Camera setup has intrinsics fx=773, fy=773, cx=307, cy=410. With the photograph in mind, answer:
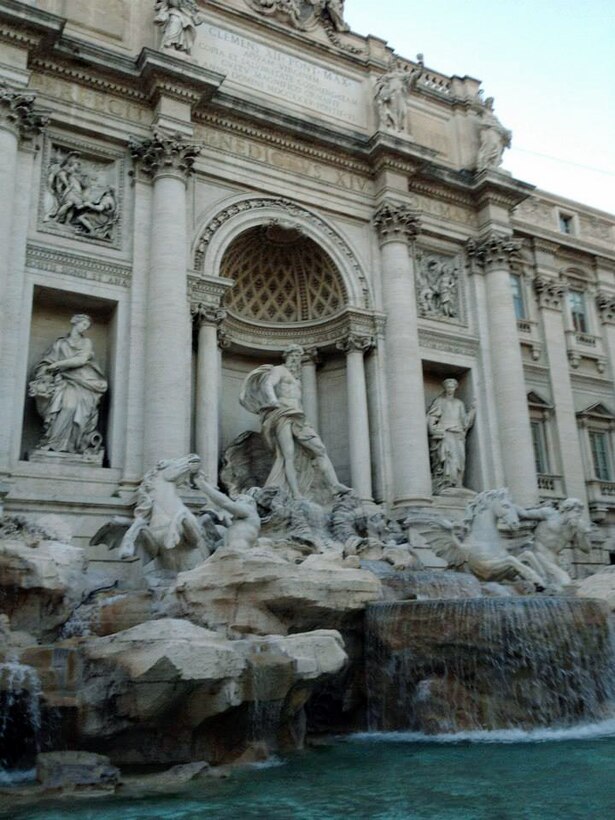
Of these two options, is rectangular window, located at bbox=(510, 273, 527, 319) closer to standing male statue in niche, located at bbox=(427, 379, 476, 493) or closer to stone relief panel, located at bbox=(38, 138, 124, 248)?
standing male statue in niche, located at bbox=(427, 379, 476, 493)

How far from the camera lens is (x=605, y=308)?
2392 centimetres

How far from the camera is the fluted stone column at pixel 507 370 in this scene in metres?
18.4

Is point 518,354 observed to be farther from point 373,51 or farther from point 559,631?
point 559,631

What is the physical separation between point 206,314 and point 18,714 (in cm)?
1018

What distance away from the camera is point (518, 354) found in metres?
19.6

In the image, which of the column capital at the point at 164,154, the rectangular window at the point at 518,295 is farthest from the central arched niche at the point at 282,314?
the rectangular window at the point at 518,295

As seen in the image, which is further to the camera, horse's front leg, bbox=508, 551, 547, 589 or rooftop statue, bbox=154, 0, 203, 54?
rooftop statue, bbox=154, 0, 203, 54

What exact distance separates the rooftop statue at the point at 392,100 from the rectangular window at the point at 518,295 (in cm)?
566

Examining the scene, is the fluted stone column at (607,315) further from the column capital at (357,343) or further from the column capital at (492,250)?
the column capital at (357,343)

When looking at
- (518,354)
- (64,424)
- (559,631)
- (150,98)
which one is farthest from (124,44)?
(559,631)

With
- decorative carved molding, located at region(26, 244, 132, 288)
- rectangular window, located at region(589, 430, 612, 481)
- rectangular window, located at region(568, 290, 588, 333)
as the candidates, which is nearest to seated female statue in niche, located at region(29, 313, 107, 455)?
decorative carved molding, located at region(26, 244, 132, 288)

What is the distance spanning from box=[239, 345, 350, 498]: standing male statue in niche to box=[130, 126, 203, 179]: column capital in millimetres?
4496

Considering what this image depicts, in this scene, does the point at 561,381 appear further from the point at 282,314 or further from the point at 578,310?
the point at 282,314

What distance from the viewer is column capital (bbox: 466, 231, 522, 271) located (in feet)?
66.4
